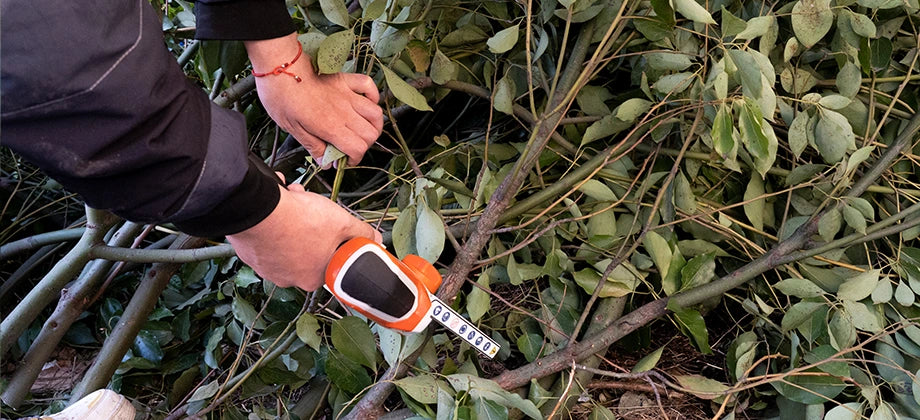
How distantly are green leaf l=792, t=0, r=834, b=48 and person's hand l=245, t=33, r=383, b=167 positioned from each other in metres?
0.52

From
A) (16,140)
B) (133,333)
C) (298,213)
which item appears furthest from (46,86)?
(133,333)

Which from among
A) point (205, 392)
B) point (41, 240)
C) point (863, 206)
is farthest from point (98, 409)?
point (863, 206)

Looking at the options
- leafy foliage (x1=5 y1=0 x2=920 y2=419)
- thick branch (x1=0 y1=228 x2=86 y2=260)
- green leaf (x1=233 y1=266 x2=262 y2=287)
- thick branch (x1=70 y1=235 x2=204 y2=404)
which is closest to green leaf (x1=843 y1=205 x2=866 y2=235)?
leafy foliage (x1=5 y1=0 x2=920 y2=419)

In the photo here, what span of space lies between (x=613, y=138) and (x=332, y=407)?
0.57m

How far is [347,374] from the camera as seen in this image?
2.86ft

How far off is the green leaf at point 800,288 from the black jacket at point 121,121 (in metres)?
0.64

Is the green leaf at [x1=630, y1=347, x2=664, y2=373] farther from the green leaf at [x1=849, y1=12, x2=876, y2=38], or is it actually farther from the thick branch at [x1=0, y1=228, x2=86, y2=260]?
the thick branch at [x1=0, y1=228, x2=86, y2=260]

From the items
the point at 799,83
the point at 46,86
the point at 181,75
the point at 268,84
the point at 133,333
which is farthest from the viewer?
the point at 133,333

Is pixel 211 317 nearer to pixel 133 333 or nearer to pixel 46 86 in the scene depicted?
pixel 133 333

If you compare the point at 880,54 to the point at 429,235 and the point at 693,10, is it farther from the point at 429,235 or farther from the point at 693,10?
the point at 429,235

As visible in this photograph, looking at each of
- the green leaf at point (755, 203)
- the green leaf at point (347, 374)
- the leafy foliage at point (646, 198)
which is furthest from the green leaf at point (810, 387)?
the green leaf at point (347, 374)

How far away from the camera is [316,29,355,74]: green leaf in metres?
0.77

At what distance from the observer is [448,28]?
1.01 metres

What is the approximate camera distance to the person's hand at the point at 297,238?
0.66 meters
